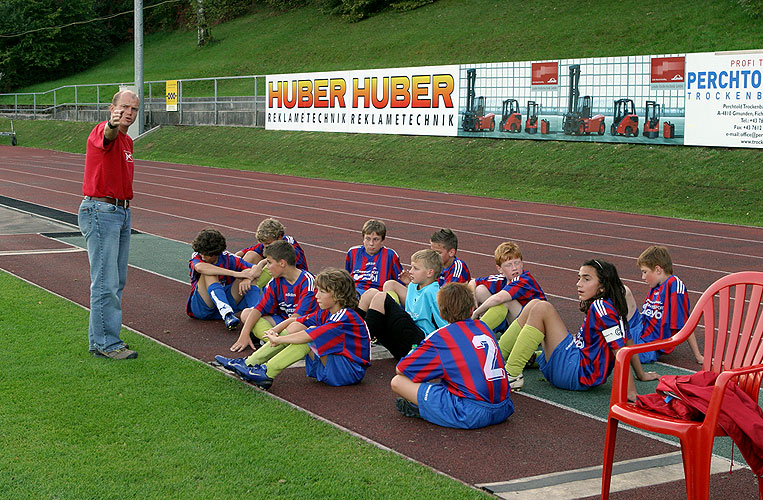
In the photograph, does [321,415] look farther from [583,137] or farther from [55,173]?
[55,173]

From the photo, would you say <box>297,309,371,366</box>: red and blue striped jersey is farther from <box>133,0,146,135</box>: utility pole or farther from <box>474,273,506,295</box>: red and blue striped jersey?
<box>133,0,146,135</box>: utility pole

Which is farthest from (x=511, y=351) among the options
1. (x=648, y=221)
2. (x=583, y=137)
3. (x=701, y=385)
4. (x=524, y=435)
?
(x=583, y=137)

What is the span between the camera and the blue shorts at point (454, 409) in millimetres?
5480

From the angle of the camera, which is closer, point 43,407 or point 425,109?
point 43,407

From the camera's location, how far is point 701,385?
4.10 metres

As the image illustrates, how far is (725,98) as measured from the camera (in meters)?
19.6

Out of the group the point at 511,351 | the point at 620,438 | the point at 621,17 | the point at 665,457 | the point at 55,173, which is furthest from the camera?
the point at 621,17

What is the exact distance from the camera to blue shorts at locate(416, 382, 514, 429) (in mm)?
5480

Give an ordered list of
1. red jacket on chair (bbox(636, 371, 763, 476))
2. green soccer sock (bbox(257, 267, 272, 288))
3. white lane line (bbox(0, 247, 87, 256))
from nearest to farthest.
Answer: red jacket on chair (bbox(636, 371, 763, 476)) < green soccer sock (bbox(257, 267, 272, 288)) < white lane line (bbox(0, 247, 87, 256))

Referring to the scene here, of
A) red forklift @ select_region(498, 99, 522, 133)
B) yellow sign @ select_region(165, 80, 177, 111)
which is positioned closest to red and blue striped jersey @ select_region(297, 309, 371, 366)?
red forklift @ select_region(498, 99, 522, 133)

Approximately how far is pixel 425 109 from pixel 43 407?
22.8 metres

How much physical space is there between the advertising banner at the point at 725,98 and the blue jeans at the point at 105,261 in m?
15.7

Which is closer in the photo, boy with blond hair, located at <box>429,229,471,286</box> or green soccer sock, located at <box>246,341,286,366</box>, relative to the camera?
green soccer sock, located at <box>246,341,286,366</box>

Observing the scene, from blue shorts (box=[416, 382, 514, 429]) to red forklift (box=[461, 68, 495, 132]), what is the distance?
20686 mm
